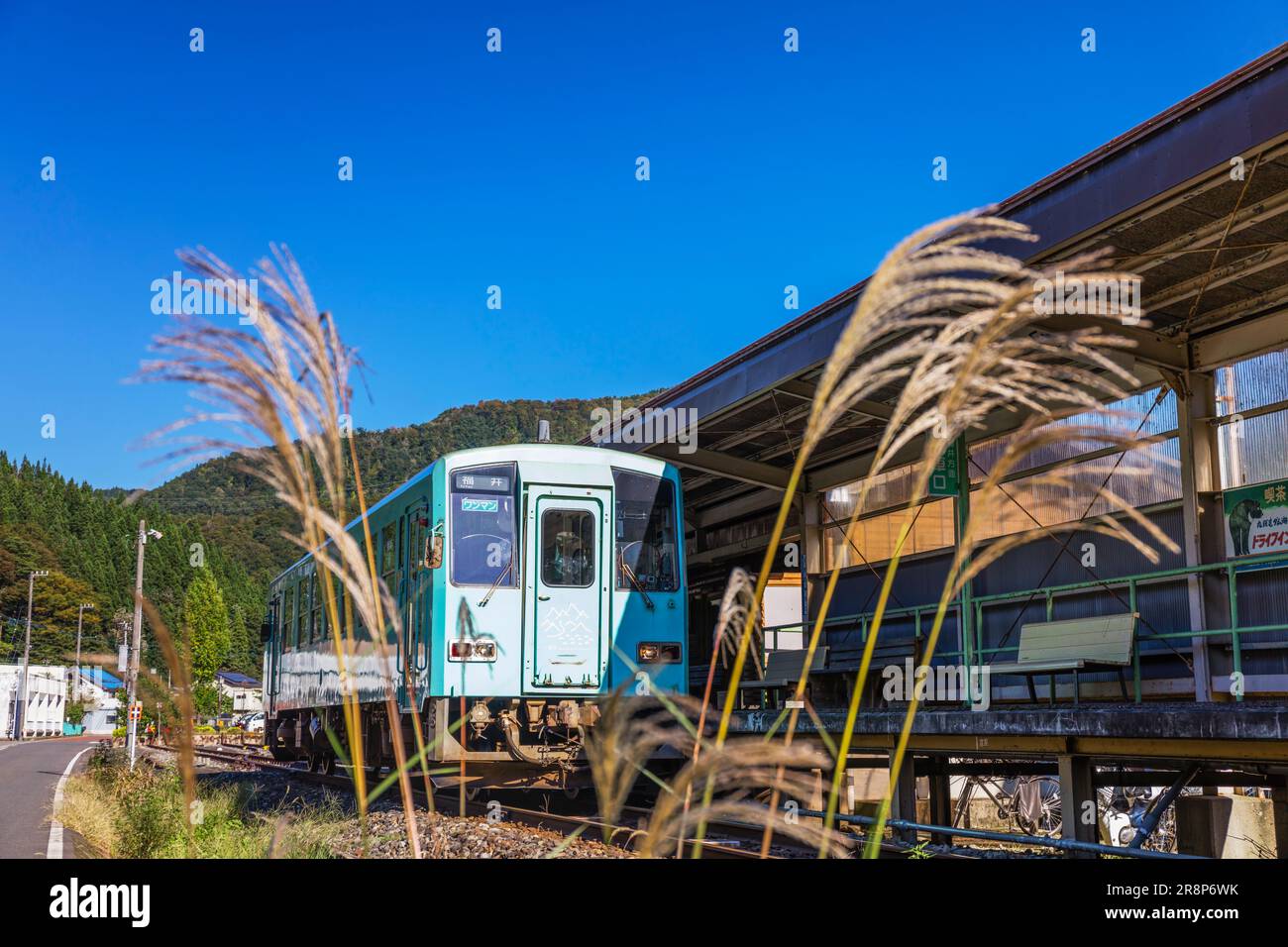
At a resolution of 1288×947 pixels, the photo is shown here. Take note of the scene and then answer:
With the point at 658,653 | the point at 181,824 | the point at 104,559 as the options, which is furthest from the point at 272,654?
the point at 104,559

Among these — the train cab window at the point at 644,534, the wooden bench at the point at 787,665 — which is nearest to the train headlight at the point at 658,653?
the train cab window at the point at 644,534

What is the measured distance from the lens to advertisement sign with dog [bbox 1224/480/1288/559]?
10.6 meters

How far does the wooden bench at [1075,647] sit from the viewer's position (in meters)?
10.4

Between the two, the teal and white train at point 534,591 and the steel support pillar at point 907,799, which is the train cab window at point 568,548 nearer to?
the teal and white train at point 534,591

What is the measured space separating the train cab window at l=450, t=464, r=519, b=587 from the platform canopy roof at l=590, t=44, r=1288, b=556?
3673 millimetres

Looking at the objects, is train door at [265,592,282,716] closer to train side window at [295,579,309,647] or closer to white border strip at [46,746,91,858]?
train side window at [295,579,309,647]

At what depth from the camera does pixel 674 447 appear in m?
16.4

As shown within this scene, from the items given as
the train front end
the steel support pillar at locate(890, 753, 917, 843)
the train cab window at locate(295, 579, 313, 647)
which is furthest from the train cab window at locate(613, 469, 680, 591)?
the train cab window at locate(295, 579, 313, 647)

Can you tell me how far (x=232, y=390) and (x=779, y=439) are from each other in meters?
14.4

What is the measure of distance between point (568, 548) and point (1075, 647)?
4890 mm

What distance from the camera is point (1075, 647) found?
11.4m

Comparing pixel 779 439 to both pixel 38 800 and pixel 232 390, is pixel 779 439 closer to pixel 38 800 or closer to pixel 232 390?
pixel 38 800

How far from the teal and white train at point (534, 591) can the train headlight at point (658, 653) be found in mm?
12
